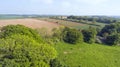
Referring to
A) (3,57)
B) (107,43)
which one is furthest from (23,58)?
(107,43)

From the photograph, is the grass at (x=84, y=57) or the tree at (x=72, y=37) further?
the tree at (x=72, y=37)

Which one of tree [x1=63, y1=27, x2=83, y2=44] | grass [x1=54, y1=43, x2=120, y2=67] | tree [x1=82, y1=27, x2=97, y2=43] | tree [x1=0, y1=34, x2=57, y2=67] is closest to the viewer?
tree [x1=0, y1=34, x2=57, y2=67]

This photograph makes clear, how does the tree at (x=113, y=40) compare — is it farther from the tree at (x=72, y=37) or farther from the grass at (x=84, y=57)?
the grass at (x=84, y=57)

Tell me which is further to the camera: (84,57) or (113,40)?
(113,40)

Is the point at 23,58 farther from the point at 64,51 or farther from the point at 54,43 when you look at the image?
the point at 54,43

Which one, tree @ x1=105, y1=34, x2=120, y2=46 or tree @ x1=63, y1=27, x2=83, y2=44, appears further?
tree @ x1=105, y1=34, x2=120, y2=46

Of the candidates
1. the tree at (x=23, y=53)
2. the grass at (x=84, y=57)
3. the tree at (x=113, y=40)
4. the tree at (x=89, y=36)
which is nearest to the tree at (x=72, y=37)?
the grass at (x=84, y=57)

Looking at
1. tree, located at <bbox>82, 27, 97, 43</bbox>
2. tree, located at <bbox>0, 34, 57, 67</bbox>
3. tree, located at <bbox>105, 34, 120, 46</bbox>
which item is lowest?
tree, located at <bbox>105, 34, 120, 46</bbox>

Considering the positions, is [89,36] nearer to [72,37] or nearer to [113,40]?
[72,37]

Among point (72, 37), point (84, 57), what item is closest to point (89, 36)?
point (72, 37)

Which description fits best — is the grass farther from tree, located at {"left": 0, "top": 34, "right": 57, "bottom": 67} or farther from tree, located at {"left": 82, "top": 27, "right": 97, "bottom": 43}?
tree, located at {"left": 82, "top": 27, "right": 97, "bottom": 43}

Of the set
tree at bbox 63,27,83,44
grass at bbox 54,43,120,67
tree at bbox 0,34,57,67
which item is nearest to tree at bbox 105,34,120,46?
tree at bbox 63,27,83,44
